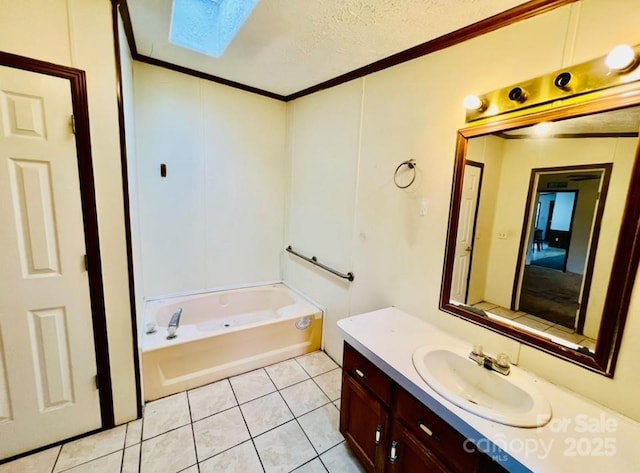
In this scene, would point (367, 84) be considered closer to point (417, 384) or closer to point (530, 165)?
point (530, 165)

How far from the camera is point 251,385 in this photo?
2201 millimetres

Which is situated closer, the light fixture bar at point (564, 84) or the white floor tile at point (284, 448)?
the light fixture bar at point (564, 84)

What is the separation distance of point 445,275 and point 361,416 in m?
0.92

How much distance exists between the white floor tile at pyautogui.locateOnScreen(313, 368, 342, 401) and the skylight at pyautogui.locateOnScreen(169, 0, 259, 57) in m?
2.57

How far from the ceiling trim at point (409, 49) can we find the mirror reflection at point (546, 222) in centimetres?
51

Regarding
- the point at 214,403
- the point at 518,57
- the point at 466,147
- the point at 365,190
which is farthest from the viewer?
the point at 365,190

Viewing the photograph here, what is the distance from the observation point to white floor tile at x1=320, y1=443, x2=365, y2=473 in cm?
154

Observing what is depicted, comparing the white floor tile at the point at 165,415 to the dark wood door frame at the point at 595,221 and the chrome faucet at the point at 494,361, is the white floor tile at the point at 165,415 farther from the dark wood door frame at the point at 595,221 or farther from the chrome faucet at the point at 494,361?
the dark wood door frame at the point at 595,221

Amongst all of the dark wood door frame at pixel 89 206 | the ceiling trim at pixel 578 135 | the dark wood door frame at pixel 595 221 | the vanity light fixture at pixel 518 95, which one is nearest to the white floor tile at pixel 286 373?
the dark wood door frame at pixel 89 206

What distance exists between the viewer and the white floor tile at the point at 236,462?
1.51 m

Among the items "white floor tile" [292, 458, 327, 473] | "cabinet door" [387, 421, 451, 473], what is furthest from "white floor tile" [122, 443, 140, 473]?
"cabinet door" [387, 421, 451, 473]

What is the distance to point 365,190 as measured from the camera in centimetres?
214

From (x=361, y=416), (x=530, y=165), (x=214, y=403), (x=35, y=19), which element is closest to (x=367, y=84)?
(x=530, y=165)

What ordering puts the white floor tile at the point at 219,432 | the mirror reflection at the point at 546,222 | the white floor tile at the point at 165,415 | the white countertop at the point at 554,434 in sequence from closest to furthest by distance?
the white countertop at the point at 554,434, the mirror reflection at the point at 546,222, the white floor tile at the point at 219,432, the white floor tile at the point at 165,415
